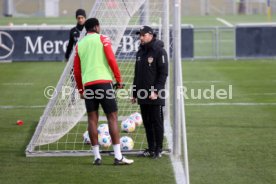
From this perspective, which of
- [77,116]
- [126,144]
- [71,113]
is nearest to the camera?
[126,144]

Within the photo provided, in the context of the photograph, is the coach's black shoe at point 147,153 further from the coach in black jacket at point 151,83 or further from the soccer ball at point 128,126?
the soccer ball at point 128,126

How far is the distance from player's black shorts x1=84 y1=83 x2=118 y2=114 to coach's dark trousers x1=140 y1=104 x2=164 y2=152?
2.30 feet

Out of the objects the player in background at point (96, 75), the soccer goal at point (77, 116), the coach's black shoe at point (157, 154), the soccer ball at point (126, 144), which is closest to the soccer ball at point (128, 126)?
the soccer goal at point (77, 116)

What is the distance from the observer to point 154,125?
36.9 feet

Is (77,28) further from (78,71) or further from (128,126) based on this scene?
(78,71)

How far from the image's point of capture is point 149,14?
50.3 feet

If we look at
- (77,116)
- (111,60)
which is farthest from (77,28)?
(111,60)

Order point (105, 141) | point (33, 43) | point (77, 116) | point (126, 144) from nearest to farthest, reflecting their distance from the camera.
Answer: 1. point (126, 144)
2. point (105, 141)
3. point (77, 116)
4. point (33, 43)

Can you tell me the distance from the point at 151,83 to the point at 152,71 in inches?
6.9

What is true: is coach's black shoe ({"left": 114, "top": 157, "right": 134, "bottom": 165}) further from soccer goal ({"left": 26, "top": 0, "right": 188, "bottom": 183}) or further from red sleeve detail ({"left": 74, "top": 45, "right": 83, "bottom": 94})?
red sleeve detail ({"left": 74, "top": 45, "right": 83, "bottom": 94})

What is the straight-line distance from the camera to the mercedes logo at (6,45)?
2650 centimetres

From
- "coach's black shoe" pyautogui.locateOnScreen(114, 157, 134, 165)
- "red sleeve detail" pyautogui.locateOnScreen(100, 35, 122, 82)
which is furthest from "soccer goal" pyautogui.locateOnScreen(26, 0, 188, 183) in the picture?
"red sleeve detail" pyautogui.locateOnScreen(100, 35, 122, 82)

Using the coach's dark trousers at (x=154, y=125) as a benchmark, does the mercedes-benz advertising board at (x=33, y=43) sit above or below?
below

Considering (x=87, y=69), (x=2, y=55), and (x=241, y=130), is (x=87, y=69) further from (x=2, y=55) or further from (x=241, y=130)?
(x=2, y=55)
